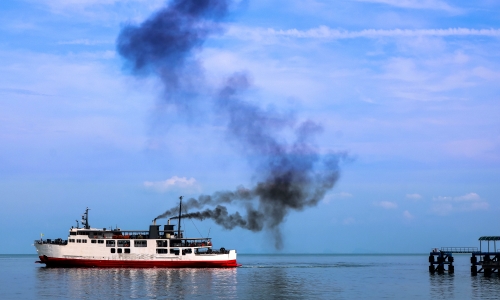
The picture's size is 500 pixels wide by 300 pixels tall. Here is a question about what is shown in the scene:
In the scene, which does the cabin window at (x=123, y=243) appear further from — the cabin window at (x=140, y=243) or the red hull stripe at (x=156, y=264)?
the red hull stripe at (x=156, y=264)

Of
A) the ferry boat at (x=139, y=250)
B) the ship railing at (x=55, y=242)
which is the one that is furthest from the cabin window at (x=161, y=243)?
the ship railing at (x=55, y=242)

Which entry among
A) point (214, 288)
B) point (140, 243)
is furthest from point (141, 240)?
point (214, 288)

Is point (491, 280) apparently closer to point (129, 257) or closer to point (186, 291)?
point (186, 291)

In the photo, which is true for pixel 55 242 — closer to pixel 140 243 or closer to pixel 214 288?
pixel 140 243

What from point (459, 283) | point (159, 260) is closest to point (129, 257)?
point (159, 260)

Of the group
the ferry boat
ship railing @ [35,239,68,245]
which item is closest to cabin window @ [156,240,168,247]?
the ferry boat

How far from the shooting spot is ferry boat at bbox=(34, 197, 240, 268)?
4719 inches

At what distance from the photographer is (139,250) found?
12050 centimetres

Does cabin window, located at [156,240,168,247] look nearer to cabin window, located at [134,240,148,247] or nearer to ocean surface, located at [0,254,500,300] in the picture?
cabin window, located at [134,240,148,247]

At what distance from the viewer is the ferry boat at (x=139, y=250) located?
119875 millimetres

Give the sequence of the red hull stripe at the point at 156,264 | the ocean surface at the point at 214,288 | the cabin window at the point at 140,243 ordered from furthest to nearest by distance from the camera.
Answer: the cabin window at the point at 140,243
the red hull stripe at the point at 156,264
the ocean surface at the point at 214,288

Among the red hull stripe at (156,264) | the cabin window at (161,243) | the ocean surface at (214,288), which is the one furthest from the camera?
the cabin window at (161,243)

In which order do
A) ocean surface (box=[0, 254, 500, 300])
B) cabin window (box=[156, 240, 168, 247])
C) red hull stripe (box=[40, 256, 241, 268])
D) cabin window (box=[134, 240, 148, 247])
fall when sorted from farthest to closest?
cabin window (box=[156, 240, 168, 247]) < cabin window (box=[134, 240, 148, 247]) < red hull stripe (box=[40, 256, 241, 268]) < ocean surface (box=[0, 254, 500, 300])

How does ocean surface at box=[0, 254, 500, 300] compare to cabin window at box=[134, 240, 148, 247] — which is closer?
ocean surface at box=[0, 254, 500, 300]
